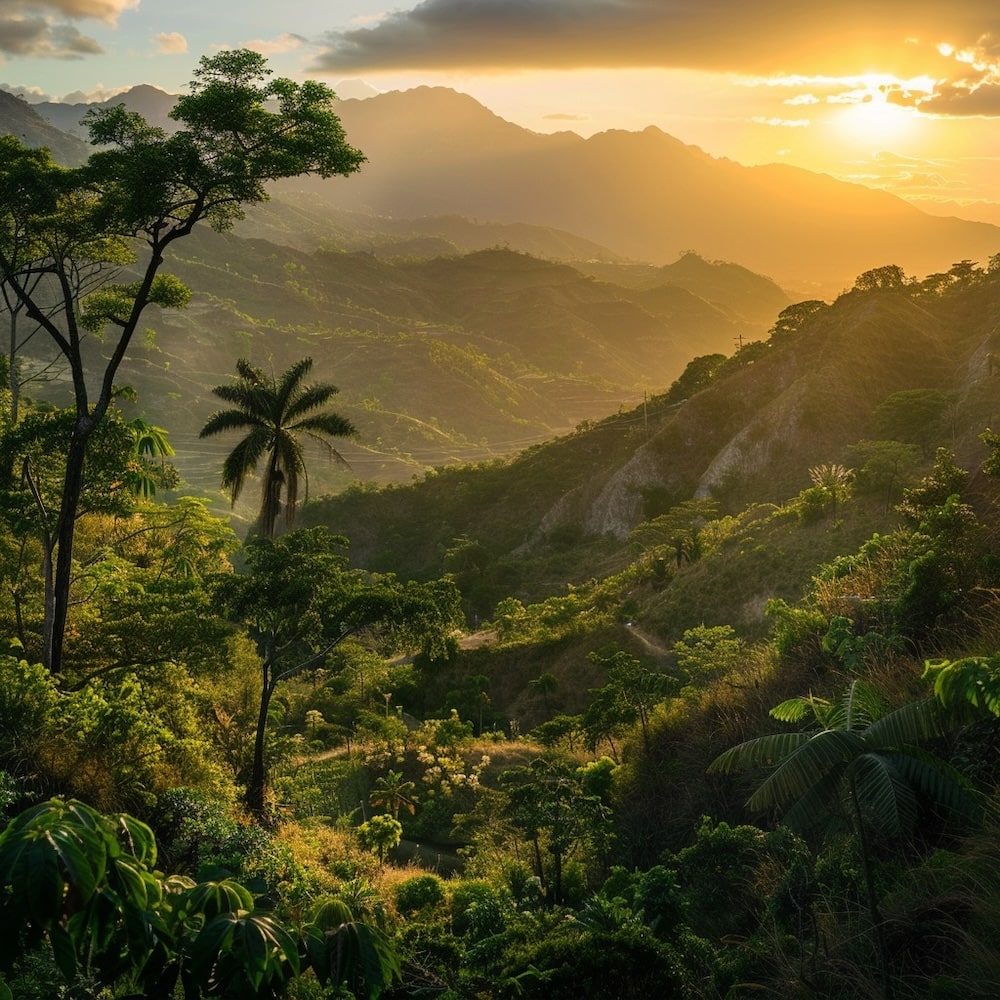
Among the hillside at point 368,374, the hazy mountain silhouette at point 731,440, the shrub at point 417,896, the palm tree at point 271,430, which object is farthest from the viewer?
the hillside at point 368,374

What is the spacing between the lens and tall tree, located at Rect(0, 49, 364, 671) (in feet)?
44.6

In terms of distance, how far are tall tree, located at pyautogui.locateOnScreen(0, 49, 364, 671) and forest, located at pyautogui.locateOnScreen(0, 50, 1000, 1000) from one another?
0.06 meters

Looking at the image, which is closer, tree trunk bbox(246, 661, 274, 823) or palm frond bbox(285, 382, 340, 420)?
tree trunk bbox(246, 661, 274, 823)

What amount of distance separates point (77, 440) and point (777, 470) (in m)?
39.3

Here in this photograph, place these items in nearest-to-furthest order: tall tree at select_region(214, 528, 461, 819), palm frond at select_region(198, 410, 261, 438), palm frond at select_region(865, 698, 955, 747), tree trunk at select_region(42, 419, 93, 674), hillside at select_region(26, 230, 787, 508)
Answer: palm frond at select_region(865, 698, 955, 747), tree trunk at select_region(42, 419, 93, 674), tall tree at select_region(214, 528, 461, 819), palm frond at select_region(198, 410, 261, 438), hillside at select_region(26, 230, 787, 508)

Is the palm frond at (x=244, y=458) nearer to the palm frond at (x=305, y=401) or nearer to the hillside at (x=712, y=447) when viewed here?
the palm frond at (x=305, y=401)

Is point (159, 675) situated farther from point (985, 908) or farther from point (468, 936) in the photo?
point (985, 908)

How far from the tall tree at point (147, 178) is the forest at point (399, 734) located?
0.06 metres

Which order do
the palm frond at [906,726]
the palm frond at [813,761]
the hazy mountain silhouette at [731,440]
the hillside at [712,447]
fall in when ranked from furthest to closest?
1. the hillside at [712,447]
2. the hazy mountain silhouette at [731,440]
3. the palm frond at [906,726]
4. the palm frond at [813,761]

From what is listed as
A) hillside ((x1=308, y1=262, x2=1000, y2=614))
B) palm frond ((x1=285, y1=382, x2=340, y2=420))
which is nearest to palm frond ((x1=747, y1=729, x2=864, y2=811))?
palm frond ((x1=285, y1=382, x2=340, y2=420))

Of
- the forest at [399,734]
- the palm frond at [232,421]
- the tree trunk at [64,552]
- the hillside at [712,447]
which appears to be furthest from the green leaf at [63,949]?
the hillside at [712,447]

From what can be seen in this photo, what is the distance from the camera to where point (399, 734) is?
Answer: 75.9ft

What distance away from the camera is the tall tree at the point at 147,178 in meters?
13.6

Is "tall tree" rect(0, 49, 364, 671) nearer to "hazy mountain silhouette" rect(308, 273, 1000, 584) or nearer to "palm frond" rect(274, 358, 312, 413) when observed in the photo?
"palm frond" rect(274, 358, 312, 413)
